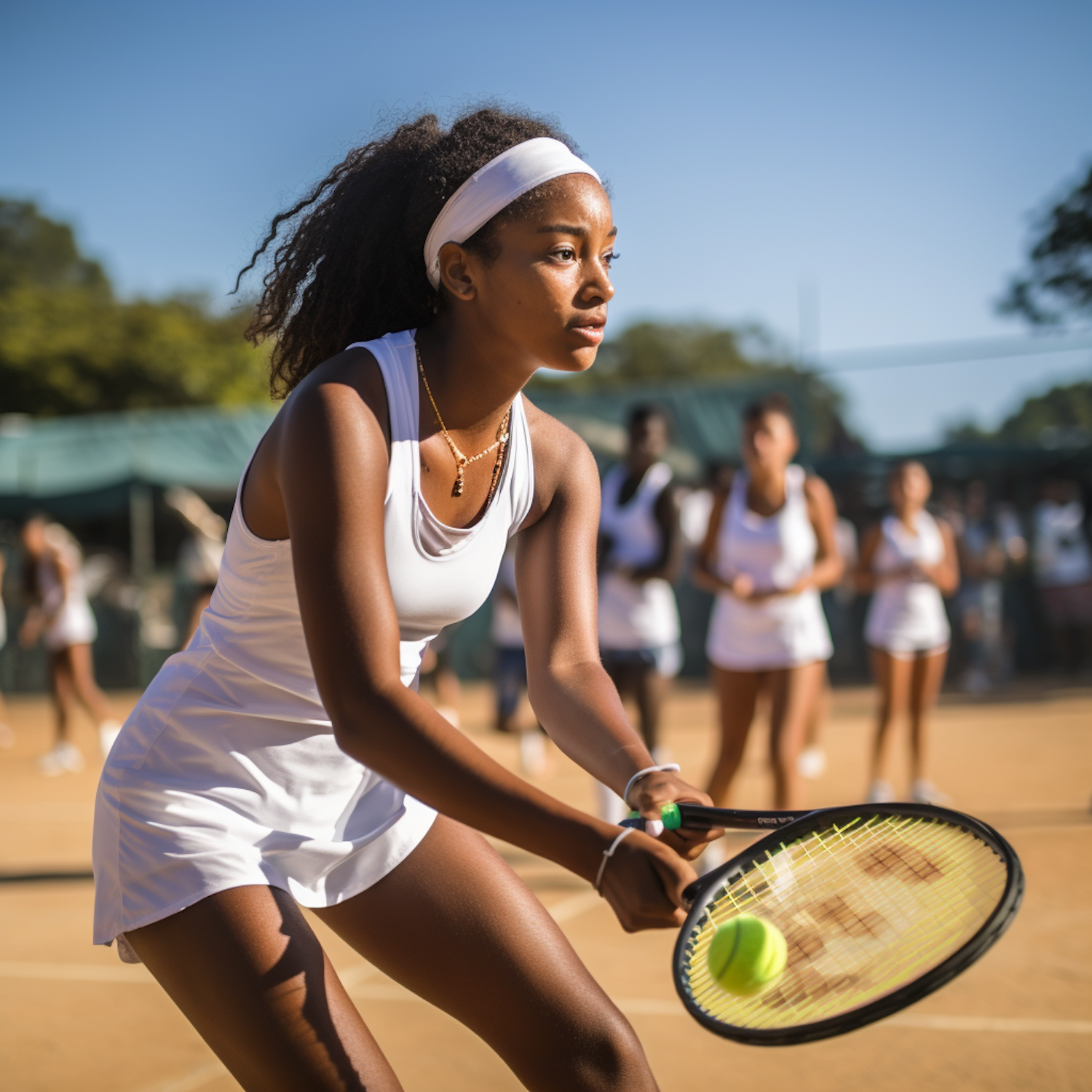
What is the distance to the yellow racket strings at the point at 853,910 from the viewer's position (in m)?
1.70

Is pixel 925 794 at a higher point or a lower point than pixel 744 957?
lower

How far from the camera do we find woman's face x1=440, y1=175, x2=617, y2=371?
1.90 m

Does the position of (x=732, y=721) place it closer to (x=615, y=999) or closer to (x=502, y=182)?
(x=615, y=999)

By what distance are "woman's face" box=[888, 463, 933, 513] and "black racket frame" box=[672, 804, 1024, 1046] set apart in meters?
5.38

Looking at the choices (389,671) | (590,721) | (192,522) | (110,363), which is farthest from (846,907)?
(110,363)

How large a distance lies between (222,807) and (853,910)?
1000 mm

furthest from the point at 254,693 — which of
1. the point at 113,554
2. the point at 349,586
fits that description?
the point at 113,554

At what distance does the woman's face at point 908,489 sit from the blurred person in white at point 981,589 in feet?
15.2

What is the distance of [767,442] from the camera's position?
210 inches

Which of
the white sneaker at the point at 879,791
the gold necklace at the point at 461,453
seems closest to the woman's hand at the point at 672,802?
the gold necklace at the point at 461,453

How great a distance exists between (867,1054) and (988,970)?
83 centimetres

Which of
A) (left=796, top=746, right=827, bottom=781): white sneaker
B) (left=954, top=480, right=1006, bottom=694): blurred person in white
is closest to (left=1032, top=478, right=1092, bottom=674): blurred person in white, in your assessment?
(left=954, top=480, right=1006, bottom=694): blurred person in white

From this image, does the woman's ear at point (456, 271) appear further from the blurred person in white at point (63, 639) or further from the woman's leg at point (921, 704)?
the blurred person in white at point (63, 639)

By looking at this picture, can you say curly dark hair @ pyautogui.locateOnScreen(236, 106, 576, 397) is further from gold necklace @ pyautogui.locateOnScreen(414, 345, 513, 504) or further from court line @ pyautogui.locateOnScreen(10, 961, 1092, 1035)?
court line @ pyautogui.locateOnScreen(10, 961, 1092, 1035)
